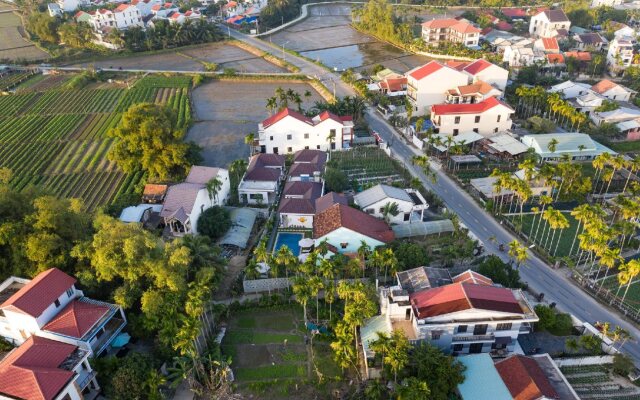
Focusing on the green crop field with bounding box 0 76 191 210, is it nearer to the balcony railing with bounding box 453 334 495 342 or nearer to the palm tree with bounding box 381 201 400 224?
the palm tree with bounding box 381 201 400 224

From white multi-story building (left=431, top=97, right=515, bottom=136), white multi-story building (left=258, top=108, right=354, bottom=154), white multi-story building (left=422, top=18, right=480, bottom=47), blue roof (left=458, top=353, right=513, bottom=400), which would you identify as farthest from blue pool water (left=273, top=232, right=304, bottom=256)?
white multi-story building (left=422, top=18, right=480, bottom=47)

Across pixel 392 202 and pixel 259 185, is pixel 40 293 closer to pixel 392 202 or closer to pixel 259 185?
pixel 259 185

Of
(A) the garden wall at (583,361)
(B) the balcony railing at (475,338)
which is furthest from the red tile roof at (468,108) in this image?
(A) the garden wall at (583,361)

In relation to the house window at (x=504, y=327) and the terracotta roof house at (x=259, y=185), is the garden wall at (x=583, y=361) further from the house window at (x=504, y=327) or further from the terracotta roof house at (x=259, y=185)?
the terracotta roof house at (x=259, y=185)

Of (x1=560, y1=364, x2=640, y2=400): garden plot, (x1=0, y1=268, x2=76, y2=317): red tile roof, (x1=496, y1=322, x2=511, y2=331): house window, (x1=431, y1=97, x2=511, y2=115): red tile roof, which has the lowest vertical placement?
(x1=560, y1=364, x2=640, y2=400): garden plot

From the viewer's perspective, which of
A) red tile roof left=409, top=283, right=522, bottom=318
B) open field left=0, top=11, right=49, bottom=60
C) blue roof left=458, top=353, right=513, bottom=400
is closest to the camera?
blue roof left=458, top=353, right=513, bottom=400

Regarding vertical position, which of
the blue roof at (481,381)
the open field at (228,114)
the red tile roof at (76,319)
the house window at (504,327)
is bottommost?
the open field at (228,114)

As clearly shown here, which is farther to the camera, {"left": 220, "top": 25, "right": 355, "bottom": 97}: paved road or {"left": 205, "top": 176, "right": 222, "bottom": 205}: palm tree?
{"left": 220, "top": 25, "right": 355, "bottom": 97}: paved road
